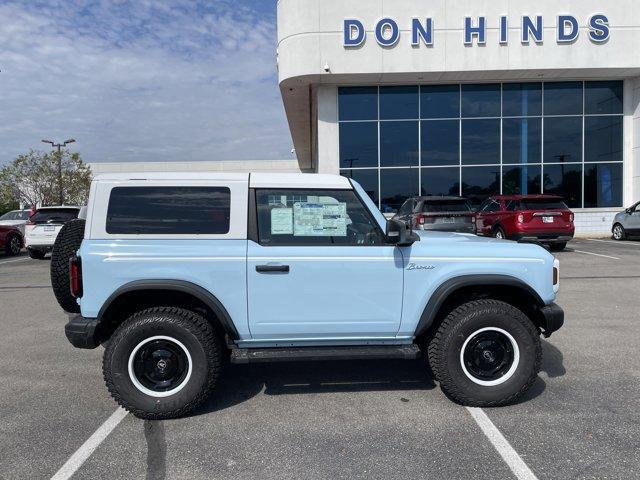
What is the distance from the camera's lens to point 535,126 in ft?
65.2

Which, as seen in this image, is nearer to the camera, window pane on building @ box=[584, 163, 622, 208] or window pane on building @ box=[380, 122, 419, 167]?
window pane on building @ box=[380, 122, 419, 167]

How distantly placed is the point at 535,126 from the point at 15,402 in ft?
66.3

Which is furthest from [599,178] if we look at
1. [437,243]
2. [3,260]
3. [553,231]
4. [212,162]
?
[212,162]

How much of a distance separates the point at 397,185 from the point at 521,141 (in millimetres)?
5371

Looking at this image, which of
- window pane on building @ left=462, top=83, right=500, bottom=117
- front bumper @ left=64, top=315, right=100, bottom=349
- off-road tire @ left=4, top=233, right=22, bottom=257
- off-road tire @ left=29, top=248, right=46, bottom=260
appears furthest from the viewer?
window pane on building @ left=462, top=83, right=500, bottom=117

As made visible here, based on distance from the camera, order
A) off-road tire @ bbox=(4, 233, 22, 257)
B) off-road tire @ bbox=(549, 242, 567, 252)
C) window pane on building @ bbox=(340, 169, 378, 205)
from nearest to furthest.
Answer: off-road tire @ bbox=(549, 242, 567, 252) < off-road tire @ bbox=(4, 233, 22, 257) < window pane on building @ bbox=(340, 169, 378, 205)

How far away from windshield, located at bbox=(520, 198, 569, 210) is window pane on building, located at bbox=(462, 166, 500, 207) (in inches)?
245

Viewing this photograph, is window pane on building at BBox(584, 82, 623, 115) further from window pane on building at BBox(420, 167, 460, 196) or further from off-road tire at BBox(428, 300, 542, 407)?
off-road tire at BBox(428, 300, 542, 407)

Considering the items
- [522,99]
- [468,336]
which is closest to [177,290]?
[468,336]

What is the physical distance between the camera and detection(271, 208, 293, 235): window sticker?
3.91 m

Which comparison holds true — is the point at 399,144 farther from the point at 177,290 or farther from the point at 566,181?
the point at 177,290

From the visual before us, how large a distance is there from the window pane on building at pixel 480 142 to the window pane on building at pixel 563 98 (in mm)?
2210

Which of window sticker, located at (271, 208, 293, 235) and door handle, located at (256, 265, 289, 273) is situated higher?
window sticker, located at (271, 208, 293, 235)

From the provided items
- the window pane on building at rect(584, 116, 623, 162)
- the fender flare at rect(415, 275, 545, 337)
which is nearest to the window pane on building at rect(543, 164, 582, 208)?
the window pane on building at rect(584, 116, 623, 162)
